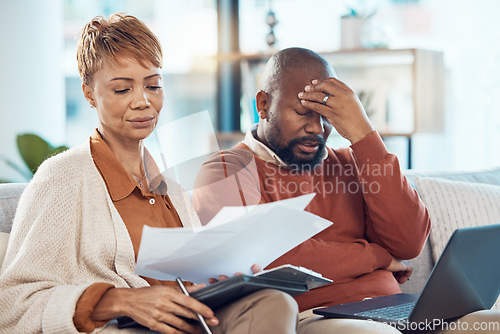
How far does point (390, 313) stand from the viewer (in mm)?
1454

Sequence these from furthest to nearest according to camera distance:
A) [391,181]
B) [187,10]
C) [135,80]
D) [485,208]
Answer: [187,10] < [485,208] < [391,181] < [135,80]

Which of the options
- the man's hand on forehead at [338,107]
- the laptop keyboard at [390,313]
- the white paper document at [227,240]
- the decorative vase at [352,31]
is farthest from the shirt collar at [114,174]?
the decorative vase at [352,31]

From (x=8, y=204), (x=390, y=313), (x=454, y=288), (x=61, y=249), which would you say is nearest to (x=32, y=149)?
(x=8, y=204)

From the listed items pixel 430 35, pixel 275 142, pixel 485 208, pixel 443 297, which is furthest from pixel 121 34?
pixel 430 35

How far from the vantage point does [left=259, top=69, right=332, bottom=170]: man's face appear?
1.79m

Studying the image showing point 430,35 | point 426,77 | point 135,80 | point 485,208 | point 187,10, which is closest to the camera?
point 135,80

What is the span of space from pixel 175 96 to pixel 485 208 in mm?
2687

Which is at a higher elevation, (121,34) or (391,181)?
(121,34)

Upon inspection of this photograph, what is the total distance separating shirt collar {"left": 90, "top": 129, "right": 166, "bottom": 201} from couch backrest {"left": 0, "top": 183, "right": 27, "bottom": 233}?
0.34 m

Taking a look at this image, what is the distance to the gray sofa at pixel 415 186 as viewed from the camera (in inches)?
66.6

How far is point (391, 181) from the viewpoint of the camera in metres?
1.72

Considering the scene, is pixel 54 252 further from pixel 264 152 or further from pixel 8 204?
pixel 264 152

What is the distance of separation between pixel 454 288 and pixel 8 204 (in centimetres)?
117

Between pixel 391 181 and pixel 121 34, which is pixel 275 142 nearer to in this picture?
pixel 391 181
